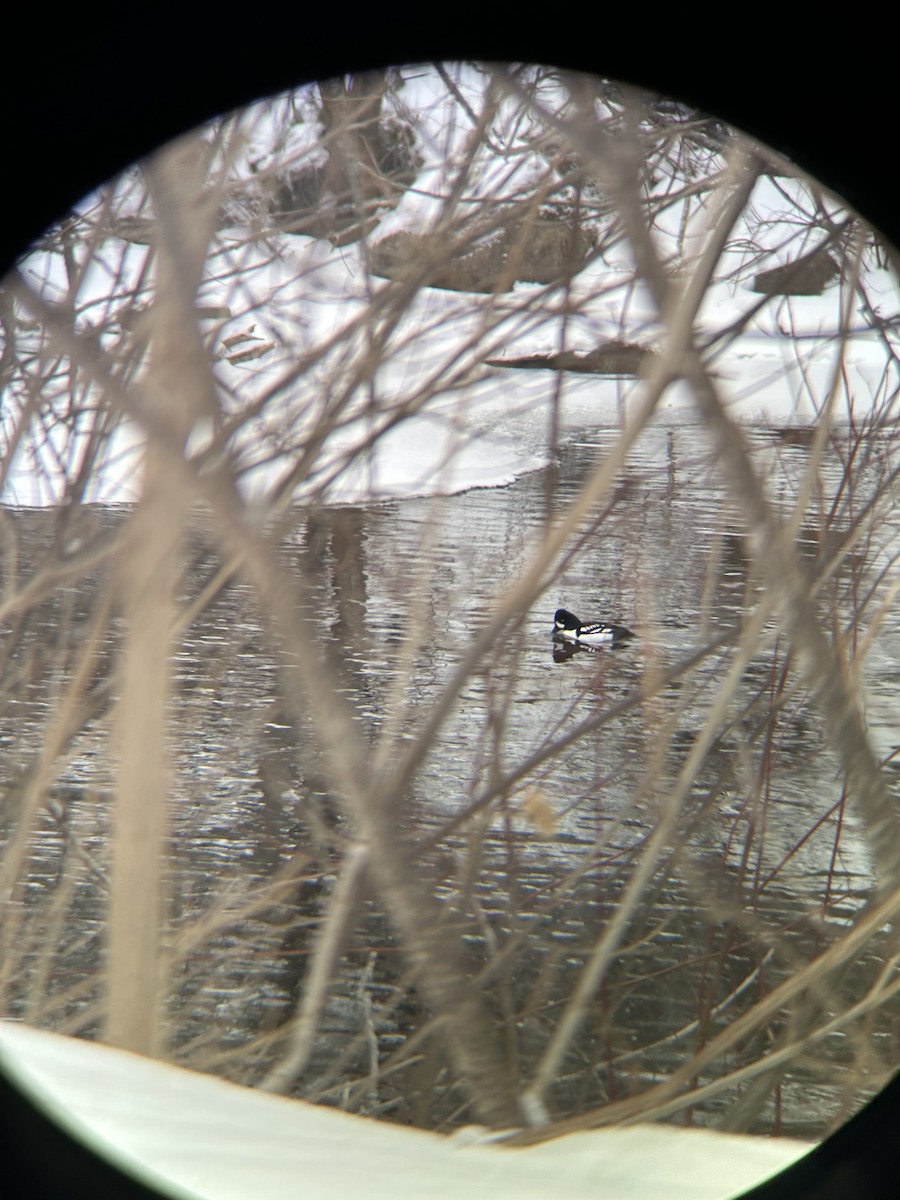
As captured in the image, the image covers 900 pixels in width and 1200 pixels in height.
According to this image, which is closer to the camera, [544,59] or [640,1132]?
[544,59]

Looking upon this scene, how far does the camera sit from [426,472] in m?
1.74

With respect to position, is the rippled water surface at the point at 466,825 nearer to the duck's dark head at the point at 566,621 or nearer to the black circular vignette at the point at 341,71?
the duck's dark head at the point at 566,621

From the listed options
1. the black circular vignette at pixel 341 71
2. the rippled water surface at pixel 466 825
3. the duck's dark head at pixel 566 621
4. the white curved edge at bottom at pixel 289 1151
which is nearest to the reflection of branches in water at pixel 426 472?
the rippled water surface at pixel 466 825

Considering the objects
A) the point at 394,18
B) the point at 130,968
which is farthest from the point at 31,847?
the point at 394,18

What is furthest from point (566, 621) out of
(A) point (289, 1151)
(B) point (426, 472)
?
(A) point (289, 1151)

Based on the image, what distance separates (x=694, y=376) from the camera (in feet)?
4.12

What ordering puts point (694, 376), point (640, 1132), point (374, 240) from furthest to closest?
point (374, 240) → point (640, 1132) → point (694, 376)

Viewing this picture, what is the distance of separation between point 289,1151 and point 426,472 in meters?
1.06

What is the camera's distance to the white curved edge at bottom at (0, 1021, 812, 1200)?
1013 millimetres

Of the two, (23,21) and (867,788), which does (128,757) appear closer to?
(23,21)

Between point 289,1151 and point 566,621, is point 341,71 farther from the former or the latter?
point 566,621

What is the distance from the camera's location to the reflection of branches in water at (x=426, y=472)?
4.22ft

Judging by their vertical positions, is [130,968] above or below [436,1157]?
above

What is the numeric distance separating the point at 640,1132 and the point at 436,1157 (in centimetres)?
41
